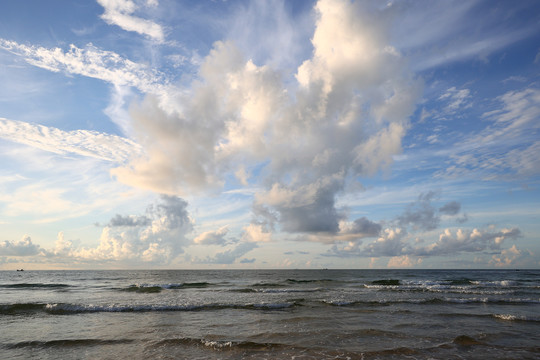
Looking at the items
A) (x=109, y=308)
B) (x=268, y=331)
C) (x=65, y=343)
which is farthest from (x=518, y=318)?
(x=109, y=308)

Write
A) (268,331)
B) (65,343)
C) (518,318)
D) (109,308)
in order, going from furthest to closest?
(109,308) → (518,318) → (268,331) → (65,343)

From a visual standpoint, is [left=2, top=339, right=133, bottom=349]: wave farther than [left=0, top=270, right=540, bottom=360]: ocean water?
Yes

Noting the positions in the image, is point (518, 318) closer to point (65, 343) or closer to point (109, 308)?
point (65, 343)

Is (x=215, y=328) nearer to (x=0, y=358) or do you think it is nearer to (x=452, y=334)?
(x=0, y=358)

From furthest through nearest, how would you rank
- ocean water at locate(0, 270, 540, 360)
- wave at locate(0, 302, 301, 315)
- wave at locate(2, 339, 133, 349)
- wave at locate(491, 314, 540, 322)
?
wave at locate(0, 302, 301, 315), wave at locate(491, 314, 540, 322), wave at locate(2, 339, 133, 349), ocean water at locate(0, 270, 540, 360)

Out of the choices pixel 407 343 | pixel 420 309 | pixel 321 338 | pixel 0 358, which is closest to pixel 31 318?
pixel 0 358

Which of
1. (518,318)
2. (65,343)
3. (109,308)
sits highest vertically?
(518,318)

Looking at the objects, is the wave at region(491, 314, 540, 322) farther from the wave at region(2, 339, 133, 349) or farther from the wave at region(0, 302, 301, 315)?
the wave at region(2, 339, 133, 349)

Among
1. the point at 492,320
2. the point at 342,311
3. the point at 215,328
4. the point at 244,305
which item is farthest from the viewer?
the point at 244,305

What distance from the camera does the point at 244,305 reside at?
87.5 ft

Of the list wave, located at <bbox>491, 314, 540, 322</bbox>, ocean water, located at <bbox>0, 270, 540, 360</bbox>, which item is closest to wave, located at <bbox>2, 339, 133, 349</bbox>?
ocean water, located at <bbox>0, 270, 540, 360</bbox>

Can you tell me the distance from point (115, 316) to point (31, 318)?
616 centimetres

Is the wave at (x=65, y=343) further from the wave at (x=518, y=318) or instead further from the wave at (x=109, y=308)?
the wave at (x=518, y=318)

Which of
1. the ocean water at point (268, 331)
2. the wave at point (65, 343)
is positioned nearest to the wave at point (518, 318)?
the ocean water at point (268, 331)
